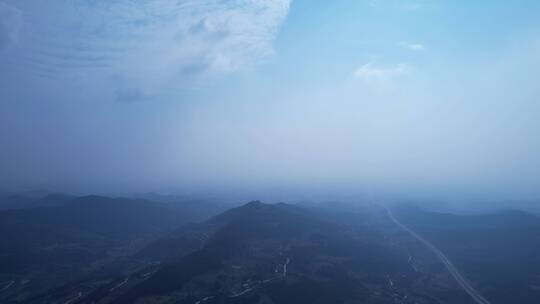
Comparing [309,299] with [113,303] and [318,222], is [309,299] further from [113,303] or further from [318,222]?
[318,222]

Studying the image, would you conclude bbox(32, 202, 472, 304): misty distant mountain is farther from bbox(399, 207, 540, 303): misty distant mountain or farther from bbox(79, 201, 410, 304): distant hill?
bbox(399, 207, 540, 303): misty distant mountain

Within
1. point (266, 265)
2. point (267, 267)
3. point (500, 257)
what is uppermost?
point (266, 265)

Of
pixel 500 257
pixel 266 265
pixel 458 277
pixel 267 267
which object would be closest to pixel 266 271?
pixel 267 267

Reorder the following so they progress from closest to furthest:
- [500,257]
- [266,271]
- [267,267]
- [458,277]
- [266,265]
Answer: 1. [266,271]
2. [267,267]
3. [266,265]
4. [458,277]
5. [500,257]

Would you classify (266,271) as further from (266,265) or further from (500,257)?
(500,257)

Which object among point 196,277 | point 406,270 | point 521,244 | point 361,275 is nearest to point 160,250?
point 196,277

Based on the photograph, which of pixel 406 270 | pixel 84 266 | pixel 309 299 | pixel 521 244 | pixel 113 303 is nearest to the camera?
pixel 113 303

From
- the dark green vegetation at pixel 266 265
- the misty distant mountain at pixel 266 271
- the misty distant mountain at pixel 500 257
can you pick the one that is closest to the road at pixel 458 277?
the misty distant mountain at pixel 500 257

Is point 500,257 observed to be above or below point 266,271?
below
